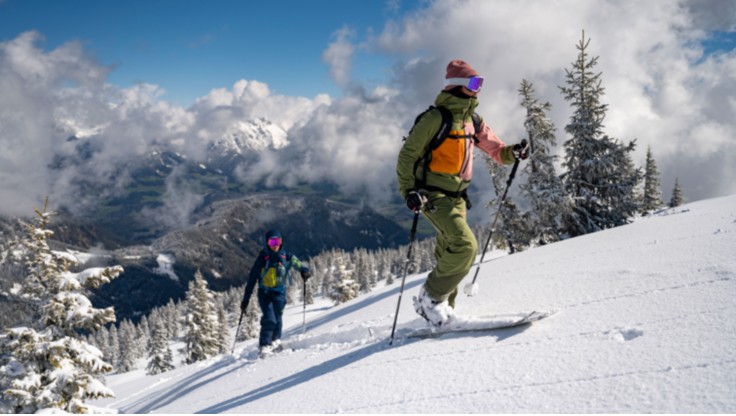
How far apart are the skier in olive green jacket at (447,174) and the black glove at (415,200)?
3 centimetres

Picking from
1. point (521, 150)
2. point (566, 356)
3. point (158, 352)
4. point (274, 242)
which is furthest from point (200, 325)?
point (566, 356)

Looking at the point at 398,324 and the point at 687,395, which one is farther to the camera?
the point at 398,324

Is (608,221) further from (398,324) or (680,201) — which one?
(680,201)

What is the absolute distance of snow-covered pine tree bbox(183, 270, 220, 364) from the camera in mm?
38906

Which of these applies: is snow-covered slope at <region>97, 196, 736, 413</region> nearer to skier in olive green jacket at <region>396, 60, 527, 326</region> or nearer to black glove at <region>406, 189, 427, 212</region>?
skier in olive green jacket at <region>396, 60, 527, 326</region>

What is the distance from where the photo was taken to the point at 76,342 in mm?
9703

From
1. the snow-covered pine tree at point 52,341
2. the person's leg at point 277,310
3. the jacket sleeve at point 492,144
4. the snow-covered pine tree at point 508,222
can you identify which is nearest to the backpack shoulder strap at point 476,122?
→ the jacket sleeve at point 492,144

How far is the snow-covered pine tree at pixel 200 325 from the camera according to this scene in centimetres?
3891

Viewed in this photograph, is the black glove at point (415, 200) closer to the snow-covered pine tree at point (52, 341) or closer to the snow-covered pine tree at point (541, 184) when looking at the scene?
the snow-covered pine tree at point (52, 341)

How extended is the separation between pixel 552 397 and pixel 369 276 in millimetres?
93574

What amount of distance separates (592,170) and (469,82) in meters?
17.8

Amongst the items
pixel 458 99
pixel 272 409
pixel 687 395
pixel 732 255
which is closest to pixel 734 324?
pixel 687 395

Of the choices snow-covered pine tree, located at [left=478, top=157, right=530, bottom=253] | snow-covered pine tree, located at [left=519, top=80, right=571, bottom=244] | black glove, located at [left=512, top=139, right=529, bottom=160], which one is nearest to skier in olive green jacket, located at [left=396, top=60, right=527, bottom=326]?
black glove, located at [left=512, top=139, right=529, bottom=160]

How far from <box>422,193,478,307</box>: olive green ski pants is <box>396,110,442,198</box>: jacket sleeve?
0.38 metres
